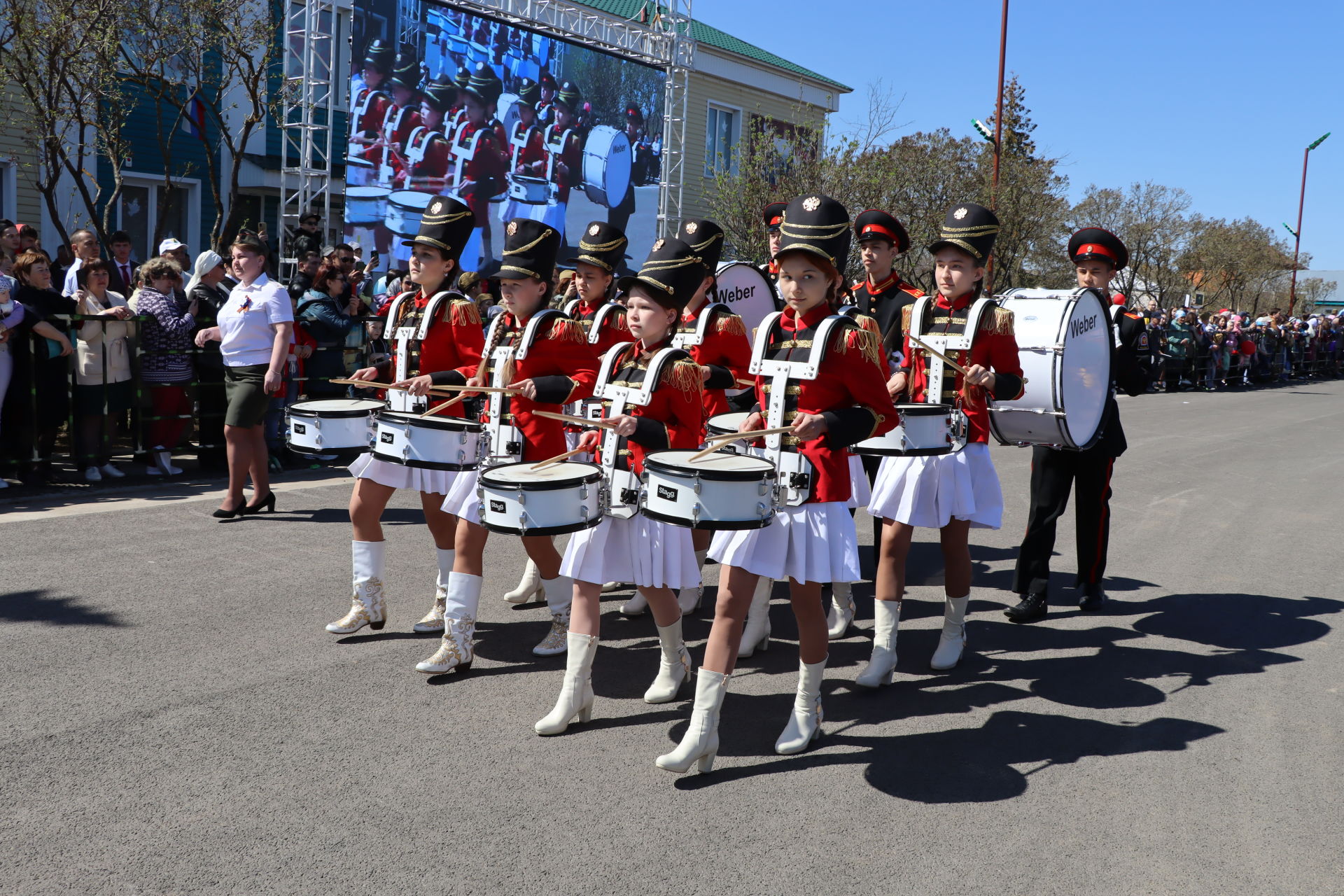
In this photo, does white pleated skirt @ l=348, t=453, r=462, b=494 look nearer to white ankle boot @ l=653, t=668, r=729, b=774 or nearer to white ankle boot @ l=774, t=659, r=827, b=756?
white ankle boot @ l=653, t=668, r=729, b=774

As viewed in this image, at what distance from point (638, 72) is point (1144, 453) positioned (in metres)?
14.7

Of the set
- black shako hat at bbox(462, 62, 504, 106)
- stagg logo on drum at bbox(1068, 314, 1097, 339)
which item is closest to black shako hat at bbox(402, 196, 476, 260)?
stagg logo on drum at bbox(1068, 314, 1097, 339)

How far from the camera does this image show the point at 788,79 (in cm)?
3172

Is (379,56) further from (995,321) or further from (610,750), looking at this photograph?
(610,750)

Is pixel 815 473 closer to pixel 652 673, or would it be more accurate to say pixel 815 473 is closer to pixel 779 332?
pixel 779 332

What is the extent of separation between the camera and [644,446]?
14.7 ft

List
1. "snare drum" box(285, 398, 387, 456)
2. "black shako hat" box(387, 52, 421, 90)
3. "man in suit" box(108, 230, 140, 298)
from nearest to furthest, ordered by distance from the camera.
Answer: "snare drum" box(285, 398, 387, 456), "man in suit" box(108, 230, 140, 298), "black shako hat" box(387, 52, 421, 90)

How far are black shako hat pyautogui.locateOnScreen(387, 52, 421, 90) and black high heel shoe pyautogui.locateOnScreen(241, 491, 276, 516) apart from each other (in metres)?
12.7

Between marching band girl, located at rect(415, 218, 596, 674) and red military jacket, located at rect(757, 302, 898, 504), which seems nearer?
red military jacket, located at rect(757, 302, 898, 504)

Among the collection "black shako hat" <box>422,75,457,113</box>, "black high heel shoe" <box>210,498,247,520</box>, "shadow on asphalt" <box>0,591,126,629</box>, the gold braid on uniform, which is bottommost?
"shadow on asphalt" <box>0,591,126,629</box>

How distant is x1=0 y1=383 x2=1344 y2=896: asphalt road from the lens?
139 inches

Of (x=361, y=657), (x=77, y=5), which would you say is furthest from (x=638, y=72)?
(x=361, y=657)

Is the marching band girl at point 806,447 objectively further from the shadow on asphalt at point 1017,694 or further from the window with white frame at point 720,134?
the window with white frame at point 720,134

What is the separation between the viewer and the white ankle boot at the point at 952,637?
5.56 meters
